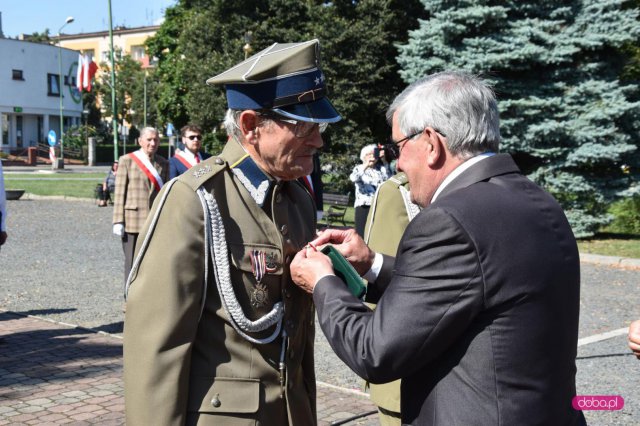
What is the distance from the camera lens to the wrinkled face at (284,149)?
98.6 inches

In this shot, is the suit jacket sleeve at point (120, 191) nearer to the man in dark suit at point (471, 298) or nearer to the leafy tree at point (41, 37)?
the man in dark suit at point (471, 298)

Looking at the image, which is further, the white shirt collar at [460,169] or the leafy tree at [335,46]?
the leafy tree at [335,46]

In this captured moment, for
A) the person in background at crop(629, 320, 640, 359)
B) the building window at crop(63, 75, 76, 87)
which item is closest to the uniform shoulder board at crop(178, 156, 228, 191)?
the person in background at crop(629, 320, 640, 359)

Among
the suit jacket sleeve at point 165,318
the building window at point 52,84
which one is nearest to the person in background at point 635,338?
the suit jacket sleeve at point 165,318

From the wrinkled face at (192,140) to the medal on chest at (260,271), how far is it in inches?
286

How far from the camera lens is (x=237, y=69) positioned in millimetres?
2547

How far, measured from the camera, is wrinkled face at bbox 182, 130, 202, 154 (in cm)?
955

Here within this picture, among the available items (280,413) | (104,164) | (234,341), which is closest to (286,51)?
(234,341)

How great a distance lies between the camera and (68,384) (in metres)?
5.90

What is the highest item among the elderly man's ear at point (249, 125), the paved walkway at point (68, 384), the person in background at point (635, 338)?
the elderly man's ear at point (249, 125)

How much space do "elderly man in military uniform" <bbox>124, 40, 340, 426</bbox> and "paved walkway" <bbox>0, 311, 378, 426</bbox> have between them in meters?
2.79

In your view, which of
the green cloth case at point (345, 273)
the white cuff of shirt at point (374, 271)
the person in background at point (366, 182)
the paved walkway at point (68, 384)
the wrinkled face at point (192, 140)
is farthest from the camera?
the person in background at point (366, 182)

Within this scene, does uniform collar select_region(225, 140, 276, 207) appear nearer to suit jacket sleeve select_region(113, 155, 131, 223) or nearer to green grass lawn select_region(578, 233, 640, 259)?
suit jacket sleeve select_region(113, 155, 131, 223)

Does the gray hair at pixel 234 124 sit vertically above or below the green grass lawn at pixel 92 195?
above
